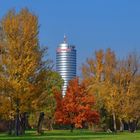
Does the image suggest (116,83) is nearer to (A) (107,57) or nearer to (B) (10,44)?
(A) (107,57)

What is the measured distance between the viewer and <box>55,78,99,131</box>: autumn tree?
7850 centimetres

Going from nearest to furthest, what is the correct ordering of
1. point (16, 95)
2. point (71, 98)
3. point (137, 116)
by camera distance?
point (16, 95) → point (71, 98) → point (137, 116)

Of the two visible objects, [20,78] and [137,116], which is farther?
[137,116]

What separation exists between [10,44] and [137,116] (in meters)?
38.5

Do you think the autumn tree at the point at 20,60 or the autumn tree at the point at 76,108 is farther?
the autumn tree at the point at 76,108

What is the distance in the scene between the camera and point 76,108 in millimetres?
78625

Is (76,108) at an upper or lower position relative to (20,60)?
lower

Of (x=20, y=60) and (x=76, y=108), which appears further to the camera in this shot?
(x=76, y=108)

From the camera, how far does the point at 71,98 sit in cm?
7969

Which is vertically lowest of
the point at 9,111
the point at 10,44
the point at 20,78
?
the point at 9,111

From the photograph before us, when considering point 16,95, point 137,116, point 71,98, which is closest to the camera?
point 16,95

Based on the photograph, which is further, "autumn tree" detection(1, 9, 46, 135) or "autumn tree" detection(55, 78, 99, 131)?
"autumn tree" detection(55, 78, 99, 131)

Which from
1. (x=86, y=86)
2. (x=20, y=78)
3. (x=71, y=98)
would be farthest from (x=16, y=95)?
(x=86, y=86)

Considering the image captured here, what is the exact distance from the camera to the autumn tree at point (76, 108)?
78500 millimetres
